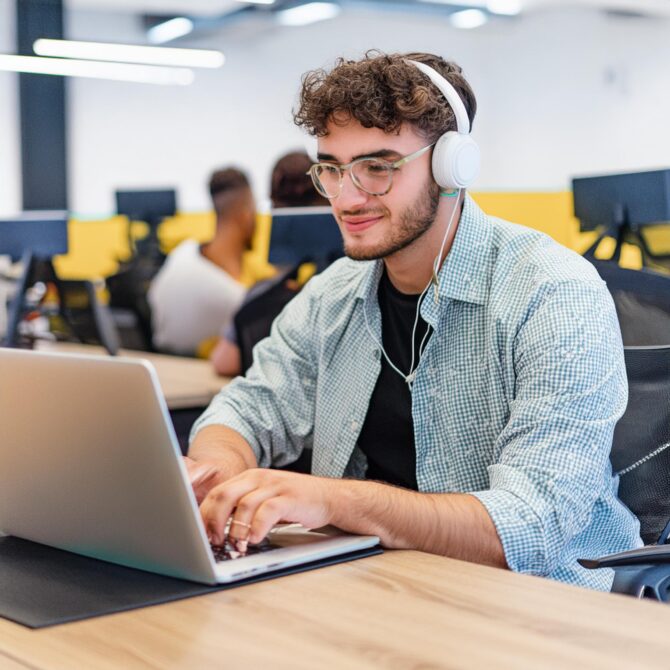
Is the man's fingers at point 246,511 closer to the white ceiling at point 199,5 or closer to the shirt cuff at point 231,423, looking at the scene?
the shirt cuff at point 231,423

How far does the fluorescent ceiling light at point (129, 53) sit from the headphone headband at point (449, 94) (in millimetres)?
7441

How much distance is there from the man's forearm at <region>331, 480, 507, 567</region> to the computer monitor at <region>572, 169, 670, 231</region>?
46.8 inches

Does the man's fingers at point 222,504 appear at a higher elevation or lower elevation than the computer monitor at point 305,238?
lower

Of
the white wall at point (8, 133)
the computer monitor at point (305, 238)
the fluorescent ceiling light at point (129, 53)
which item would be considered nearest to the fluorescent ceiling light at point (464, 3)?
the fluorescent ceiling light at point (129, 53)

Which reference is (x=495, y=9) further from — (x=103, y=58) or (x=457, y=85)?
(x=457, y=85)

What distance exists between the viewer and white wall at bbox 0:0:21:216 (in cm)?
871

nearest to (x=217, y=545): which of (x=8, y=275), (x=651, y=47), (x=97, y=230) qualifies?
(x=8, y=275)

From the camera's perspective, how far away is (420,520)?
1.22 m

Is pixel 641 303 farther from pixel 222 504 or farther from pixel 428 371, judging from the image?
pixel 222 504

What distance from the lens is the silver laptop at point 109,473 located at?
38.8 inches

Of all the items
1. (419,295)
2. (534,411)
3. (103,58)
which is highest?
(103,58)

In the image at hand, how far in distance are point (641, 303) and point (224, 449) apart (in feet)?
2.20

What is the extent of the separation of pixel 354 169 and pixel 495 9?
819 centimetres

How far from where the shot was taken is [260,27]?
33.3 feet
